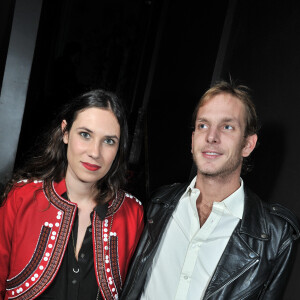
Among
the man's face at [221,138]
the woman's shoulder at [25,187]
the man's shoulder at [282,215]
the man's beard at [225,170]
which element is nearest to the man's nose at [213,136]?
the man's face at [221,138]

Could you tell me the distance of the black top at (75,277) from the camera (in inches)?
67.3

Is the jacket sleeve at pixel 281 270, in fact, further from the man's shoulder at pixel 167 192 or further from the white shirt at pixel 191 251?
the man's shoulder at pixel 167 192

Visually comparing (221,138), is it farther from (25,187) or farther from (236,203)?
(25,187)

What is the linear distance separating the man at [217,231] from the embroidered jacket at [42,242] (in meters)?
0.13

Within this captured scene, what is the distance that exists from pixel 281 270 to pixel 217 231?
0.33 meters

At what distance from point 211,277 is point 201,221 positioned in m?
0.31

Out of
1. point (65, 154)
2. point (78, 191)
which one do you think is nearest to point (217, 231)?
point (78, 191)

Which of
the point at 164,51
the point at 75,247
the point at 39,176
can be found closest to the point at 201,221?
the point at 75,247

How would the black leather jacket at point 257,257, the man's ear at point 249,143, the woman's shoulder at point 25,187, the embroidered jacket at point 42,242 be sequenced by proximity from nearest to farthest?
the black leather jacket at point 257,257 < the embroidered jacket at point 42,242 < the woman's shoulder at point 25,187 < the man's ear at point 249,143

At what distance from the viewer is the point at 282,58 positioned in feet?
6.16

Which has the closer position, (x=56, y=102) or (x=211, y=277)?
(x=211, y=277)

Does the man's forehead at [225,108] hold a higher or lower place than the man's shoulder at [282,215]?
higher

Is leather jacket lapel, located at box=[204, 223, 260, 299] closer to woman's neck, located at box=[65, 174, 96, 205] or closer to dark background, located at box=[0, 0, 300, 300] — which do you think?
dark background, located at box=[0, 0, 300, 300]

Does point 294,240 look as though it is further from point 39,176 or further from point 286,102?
point 39,176
